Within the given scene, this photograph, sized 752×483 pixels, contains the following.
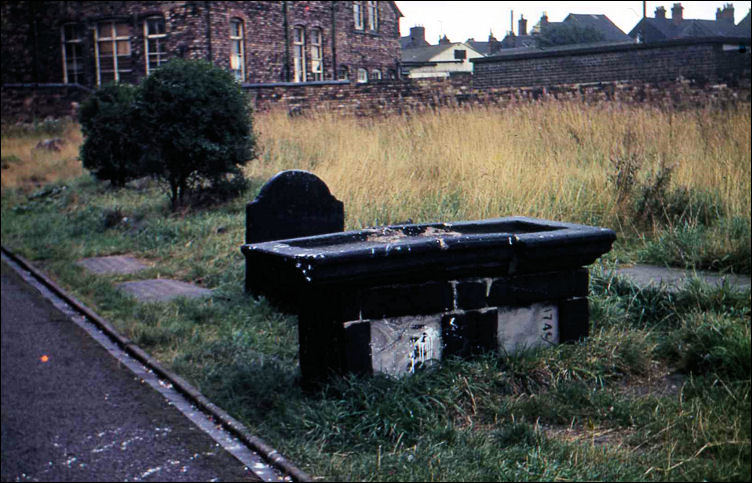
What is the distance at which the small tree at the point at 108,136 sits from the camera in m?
14.1

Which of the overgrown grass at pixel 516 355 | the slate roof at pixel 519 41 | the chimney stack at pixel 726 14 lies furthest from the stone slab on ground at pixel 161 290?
the chimney stack at pixel 726 14

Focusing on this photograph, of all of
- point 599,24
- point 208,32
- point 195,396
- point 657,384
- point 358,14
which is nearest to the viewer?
point 657,384

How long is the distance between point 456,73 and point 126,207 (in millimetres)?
11777

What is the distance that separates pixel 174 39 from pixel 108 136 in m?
14.2

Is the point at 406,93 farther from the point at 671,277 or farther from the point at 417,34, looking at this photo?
the point at 671,277

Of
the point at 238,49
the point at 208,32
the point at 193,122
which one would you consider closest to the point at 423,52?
the point at 208,32

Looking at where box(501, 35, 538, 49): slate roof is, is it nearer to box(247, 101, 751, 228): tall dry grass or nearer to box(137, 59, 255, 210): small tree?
box(247, 101, 751, 228): tall dry grass

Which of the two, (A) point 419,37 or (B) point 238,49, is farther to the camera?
(B) point 238,49

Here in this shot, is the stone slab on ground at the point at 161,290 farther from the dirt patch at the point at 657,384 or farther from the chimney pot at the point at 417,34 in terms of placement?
the chimney pot at the point at 417,34

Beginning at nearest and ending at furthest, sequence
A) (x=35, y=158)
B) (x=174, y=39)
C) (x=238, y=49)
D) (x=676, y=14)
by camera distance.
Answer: (x=676, y=14) < (x=35, y=158) < (x=174, y=39) < (x=238, y=49)

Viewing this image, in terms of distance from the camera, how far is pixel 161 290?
7434 mm

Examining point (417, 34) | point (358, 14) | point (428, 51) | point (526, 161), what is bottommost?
point (526, 161)

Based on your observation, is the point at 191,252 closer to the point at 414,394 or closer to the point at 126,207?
the point at 126,207

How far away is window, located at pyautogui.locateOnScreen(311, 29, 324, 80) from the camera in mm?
30875
